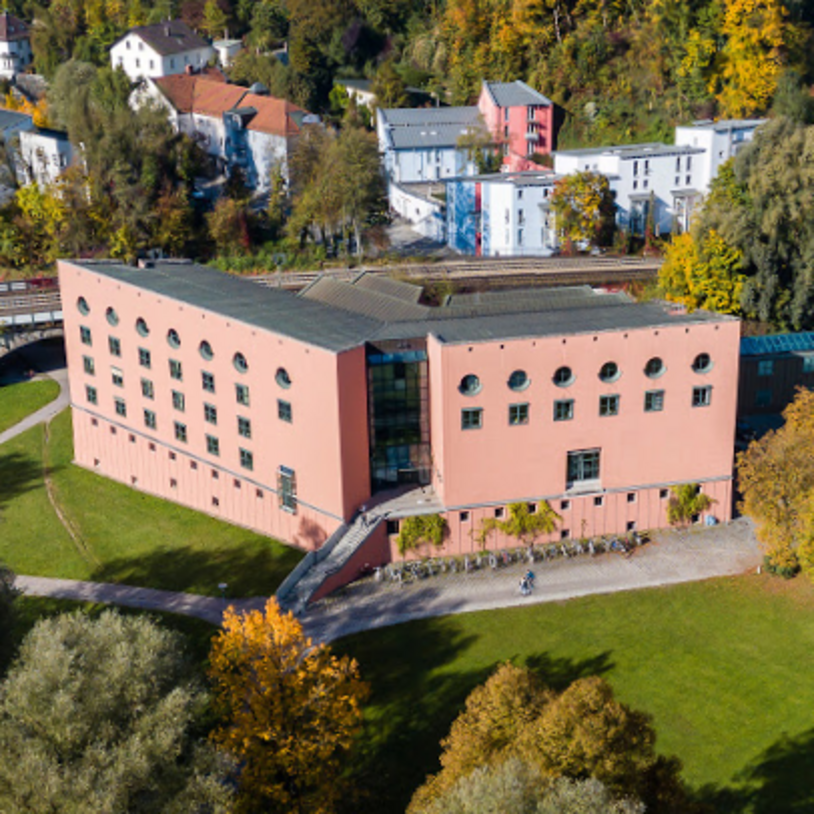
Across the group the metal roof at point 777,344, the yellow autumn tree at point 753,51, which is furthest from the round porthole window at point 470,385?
the yellow autumn tree at point 753,51

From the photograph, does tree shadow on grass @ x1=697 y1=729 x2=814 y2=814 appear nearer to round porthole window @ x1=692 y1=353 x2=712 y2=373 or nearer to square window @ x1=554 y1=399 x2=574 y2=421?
square window @ x1=554 y1=399 x2=574 y2=421

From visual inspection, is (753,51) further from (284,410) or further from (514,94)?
(284,410)

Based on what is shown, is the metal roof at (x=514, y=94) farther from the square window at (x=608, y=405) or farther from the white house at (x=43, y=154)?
the square window at (x=608, y=405)

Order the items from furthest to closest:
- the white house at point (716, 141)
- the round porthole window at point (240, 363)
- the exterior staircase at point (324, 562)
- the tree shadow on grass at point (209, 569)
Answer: the white house at point (716, 141), the round porthole window at point (240, 363), the tree shadow on grass at point (209, 569), the exterior staircase at point (324, 562)

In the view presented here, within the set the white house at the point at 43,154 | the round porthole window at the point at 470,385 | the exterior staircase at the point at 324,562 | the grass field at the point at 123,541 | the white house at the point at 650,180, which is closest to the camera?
the exterior staircase at the point at 324,562

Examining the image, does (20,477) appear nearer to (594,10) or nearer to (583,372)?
(583,372)
